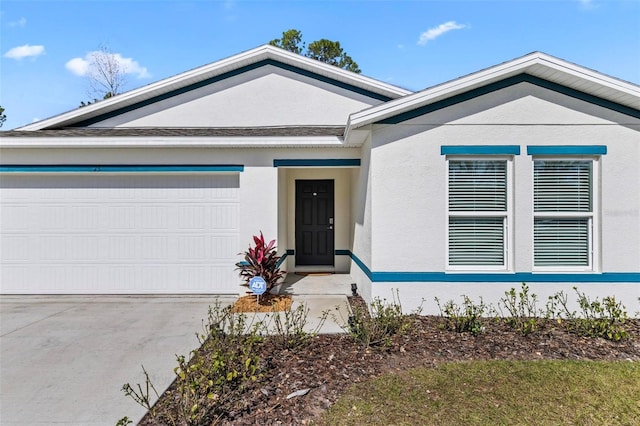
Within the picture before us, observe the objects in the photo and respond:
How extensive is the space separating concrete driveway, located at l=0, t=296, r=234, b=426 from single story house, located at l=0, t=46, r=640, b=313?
35.8 inches

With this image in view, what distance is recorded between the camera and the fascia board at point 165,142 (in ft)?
22.7

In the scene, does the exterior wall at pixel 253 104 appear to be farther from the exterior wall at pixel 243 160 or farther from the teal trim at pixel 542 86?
the teal trim at pixel 542 86

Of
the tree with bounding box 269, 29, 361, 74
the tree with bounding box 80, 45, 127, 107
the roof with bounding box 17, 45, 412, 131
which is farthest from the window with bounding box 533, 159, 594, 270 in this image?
the tree with bounding box 80, 45, 127, 107

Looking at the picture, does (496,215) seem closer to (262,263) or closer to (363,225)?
(363,225)

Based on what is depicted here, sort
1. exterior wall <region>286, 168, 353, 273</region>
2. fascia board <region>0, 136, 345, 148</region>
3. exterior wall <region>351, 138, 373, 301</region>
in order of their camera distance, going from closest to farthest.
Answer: exterior wall <region>351, 138, 373, 301</region> → fascia board <region>0, 136, 345, 148</region> → exterior wall <region>286, 168, 353, 273</region>

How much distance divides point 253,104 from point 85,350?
697cm

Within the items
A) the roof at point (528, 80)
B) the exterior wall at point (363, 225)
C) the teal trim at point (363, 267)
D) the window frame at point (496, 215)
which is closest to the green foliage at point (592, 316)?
the window frame at point (496, 215)

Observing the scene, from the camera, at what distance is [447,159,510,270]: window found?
567 cm

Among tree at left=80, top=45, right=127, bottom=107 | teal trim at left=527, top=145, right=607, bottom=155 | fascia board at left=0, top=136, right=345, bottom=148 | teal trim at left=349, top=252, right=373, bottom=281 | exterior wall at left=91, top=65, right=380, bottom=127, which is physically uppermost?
tree at left=80, top=45, right=127, bottom=107

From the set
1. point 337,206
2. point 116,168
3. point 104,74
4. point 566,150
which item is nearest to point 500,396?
point 566,150

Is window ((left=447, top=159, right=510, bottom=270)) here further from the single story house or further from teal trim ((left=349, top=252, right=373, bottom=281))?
teal trim ((left=349, top=252, right=373, bottom=281))

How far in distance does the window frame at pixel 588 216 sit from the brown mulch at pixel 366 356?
981 mm

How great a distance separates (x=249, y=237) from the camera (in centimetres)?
725

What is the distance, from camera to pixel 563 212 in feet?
18.5
